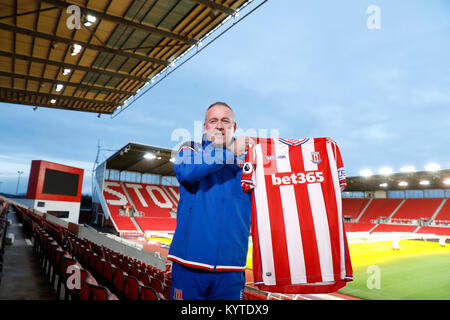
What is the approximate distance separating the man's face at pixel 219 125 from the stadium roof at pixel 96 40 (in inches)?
322

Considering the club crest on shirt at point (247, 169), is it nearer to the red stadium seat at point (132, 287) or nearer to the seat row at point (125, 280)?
the seat row at point (125, 280)

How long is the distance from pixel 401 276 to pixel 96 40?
17.7m

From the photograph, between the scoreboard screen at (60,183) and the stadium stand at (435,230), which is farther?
the stadium stand at (435,230)

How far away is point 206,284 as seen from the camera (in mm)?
1549

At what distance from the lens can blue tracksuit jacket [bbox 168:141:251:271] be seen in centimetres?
156

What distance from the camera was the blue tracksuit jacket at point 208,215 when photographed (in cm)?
156

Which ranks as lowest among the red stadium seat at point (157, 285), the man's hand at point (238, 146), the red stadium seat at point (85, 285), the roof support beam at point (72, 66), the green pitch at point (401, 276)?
the green pitch at point (401, 276)

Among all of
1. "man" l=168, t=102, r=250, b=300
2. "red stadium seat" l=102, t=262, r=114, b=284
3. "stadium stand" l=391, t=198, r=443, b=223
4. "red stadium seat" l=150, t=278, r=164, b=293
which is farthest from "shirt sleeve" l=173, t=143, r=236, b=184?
"stadium stand" l=391, t=198, r=443, b=223

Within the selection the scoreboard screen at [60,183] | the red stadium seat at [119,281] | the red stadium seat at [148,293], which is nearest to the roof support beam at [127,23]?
the red stadium seat at [119,281]

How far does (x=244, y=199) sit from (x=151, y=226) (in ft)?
108

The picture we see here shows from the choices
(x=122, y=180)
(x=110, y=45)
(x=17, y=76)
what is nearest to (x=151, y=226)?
(x=122, y=180)

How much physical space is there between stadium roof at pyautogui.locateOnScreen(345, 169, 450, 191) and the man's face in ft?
122

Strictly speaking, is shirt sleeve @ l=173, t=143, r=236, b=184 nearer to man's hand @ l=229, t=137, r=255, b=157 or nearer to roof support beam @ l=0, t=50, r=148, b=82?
man's hand @ l=229, t=137, r=255, b=157
